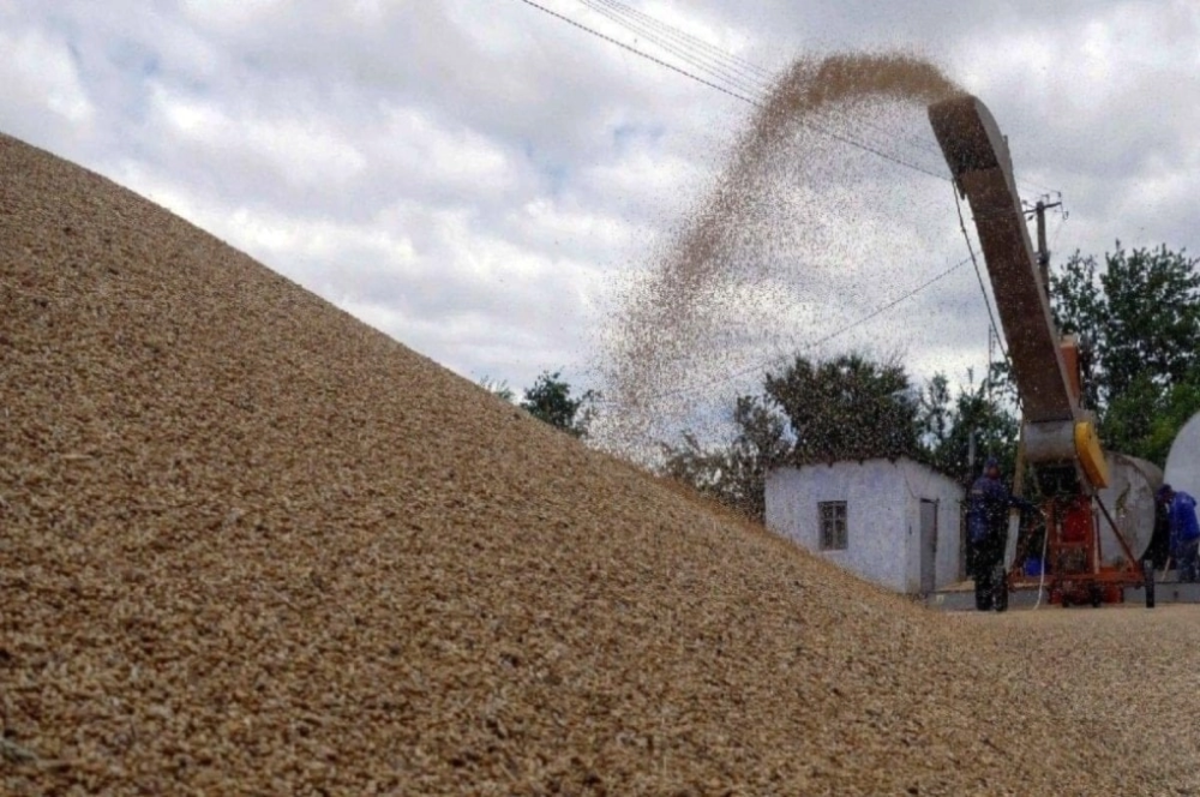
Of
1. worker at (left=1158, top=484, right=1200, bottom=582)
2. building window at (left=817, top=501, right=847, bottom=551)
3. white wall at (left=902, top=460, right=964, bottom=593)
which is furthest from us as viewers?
building window at (left=817, top=501, right=847, bottom=551)

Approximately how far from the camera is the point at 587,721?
297cm

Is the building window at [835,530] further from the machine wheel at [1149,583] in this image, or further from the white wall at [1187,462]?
the machine wheel at [1149,583]

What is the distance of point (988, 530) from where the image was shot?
9.44 m

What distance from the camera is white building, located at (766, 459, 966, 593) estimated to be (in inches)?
670

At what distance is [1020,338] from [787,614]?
540cm

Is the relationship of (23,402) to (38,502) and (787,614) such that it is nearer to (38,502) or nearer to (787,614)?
(38,502)

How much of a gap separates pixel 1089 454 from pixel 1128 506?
293 cm

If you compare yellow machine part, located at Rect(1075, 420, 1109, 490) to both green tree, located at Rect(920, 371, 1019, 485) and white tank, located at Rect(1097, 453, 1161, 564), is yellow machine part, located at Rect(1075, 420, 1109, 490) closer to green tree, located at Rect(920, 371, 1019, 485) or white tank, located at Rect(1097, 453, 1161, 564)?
white tank, located at Rect(1097, 453, 1161, 564)

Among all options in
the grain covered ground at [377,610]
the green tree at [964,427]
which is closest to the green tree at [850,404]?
the green tree at [964,427]

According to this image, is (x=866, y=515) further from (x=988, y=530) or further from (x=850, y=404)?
(x=988, y=530)

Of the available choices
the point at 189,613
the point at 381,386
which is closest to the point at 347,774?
the point at 189,613

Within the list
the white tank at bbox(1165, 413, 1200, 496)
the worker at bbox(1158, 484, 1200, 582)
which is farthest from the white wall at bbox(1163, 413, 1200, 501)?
the worker at bbox(1158, 484, 1200, 582)

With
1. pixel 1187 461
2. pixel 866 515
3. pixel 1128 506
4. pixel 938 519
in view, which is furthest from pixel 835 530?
pixel 1128 506

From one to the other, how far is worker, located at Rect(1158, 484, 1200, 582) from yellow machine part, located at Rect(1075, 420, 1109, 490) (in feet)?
6.80
